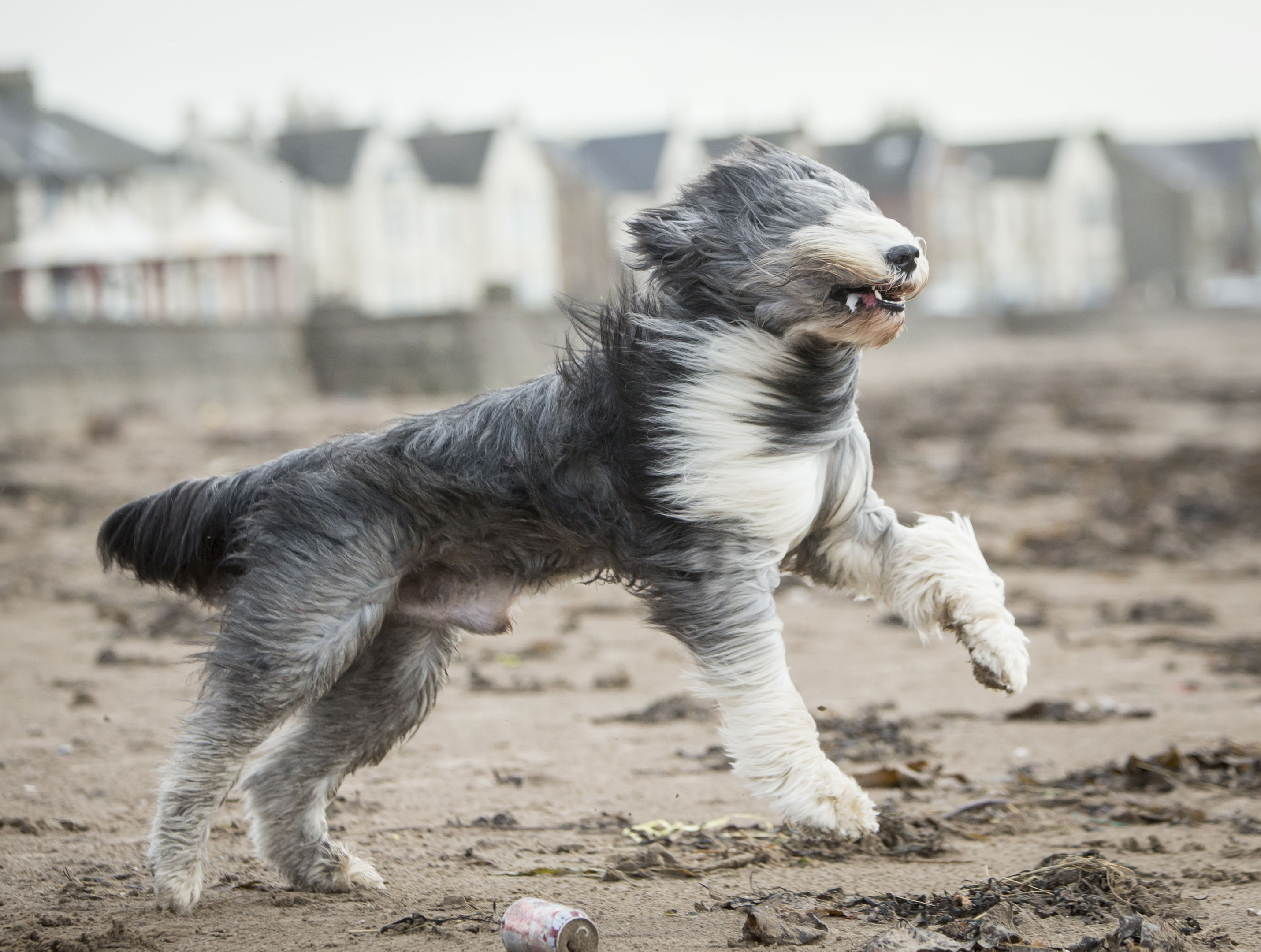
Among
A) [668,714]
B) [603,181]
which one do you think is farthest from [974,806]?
[603,181]

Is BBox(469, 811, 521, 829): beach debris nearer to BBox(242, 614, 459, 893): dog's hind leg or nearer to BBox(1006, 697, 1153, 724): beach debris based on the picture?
BBox(242, 614, 459, 893): dog's hind leg

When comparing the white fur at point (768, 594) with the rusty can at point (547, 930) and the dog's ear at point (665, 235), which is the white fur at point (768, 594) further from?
the rusty can at point (547, 930)

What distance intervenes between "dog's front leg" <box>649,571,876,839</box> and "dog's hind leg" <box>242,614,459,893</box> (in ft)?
3.14

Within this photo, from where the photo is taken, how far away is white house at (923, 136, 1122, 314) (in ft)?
209

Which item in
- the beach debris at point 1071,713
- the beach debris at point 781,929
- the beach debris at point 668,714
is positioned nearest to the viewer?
the beach debris at point 781,929

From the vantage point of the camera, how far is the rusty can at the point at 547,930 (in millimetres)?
3270

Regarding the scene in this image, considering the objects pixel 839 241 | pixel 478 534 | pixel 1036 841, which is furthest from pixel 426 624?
pixel 1036 841

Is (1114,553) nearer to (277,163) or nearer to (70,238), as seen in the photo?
(70,238)

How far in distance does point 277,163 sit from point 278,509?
45.9 metres

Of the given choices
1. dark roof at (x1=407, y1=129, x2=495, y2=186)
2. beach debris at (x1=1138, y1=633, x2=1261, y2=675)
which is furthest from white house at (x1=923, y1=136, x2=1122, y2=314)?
beach debris at (x1=1138, y1=633, x2=1261, y2=675)

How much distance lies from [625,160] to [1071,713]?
52.5 m

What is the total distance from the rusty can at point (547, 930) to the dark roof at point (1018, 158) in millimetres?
67356

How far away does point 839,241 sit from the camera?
369cm

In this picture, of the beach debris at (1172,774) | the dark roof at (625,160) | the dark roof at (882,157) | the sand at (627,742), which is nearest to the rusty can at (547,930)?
the sand at (627,742)
